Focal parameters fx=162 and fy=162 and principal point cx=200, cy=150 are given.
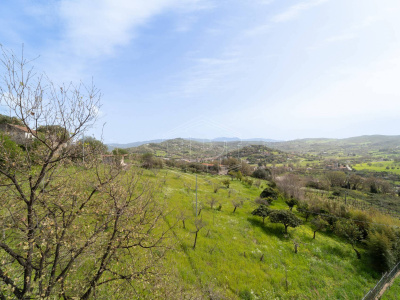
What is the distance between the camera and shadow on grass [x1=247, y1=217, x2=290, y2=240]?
1798 centimetres

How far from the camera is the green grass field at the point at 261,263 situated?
988 centimetres

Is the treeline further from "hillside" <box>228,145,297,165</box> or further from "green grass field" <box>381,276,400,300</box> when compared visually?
"hillside" <box>228,145,297,165</box>

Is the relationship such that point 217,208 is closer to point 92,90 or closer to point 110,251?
point 110,251

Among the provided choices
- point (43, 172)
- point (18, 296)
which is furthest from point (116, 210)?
point (18, 296)

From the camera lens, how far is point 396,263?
14.2m

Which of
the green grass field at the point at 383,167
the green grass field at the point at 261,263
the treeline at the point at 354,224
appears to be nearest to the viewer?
the green grass field at the point at 261,263

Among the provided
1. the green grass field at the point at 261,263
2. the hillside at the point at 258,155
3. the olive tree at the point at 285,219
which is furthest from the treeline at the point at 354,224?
the hillside at the point at 258,155

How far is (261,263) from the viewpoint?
12.4m

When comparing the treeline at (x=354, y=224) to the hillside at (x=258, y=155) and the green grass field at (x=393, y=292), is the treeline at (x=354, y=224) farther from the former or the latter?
the hillside at (x=258, y=155)

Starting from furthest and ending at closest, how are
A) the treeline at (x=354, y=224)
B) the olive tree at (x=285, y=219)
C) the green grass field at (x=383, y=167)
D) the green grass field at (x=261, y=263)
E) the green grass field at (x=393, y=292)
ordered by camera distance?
the green grass field at (x=383, y=167) → the olive tree at (x=285, y=219) → the treeline at (x=354, y=224) → the green grass field at (x=393, y=292) → the green grass field at (x=261, y=263)

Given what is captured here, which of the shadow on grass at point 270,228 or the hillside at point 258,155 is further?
the hillside at point 258,155

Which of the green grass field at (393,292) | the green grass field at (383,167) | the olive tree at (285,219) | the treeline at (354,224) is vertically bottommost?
the green grass field at (383,167)

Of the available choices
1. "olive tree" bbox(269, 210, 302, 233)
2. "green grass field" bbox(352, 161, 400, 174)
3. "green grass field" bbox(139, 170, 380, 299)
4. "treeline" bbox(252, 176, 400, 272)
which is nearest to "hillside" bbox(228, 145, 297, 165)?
"green grass field" bbox(352, 161, 400, 174)

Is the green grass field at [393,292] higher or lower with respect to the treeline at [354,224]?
lower
